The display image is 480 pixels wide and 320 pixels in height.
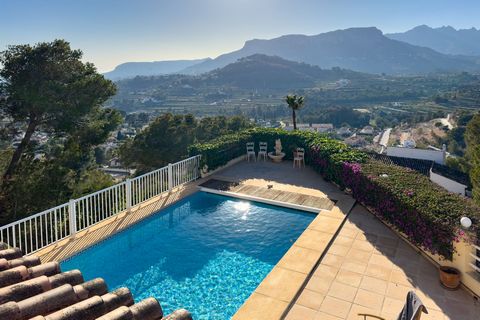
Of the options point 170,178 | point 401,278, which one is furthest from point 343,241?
point 170,178

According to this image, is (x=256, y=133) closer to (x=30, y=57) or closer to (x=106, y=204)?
(x=106, y=204)

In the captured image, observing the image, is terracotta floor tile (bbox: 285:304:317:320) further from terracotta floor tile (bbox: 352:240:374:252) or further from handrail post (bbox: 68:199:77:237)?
handrail post (bbox: 68:199:77:237)

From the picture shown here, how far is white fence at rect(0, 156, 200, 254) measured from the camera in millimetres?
6621

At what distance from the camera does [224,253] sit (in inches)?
259

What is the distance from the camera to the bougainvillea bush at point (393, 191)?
5512 mm

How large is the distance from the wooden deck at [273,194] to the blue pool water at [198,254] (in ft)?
1.19

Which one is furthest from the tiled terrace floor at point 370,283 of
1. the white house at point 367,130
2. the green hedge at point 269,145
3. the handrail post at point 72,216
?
the white house at point 367,130

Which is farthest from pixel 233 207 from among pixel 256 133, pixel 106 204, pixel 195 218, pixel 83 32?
pixel 83 32

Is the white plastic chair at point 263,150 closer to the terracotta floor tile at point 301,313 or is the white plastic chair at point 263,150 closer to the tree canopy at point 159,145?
the tree canopy at point 159,145

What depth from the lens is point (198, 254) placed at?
21.6ft

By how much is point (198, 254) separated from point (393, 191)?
4187 mm

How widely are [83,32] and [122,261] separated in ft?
71.7

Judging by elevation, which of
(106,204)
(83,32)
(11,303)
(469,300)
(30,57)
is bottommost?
(469,300)

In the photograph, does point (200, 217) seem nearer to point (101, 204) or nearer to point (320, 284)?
point (101, 204)
